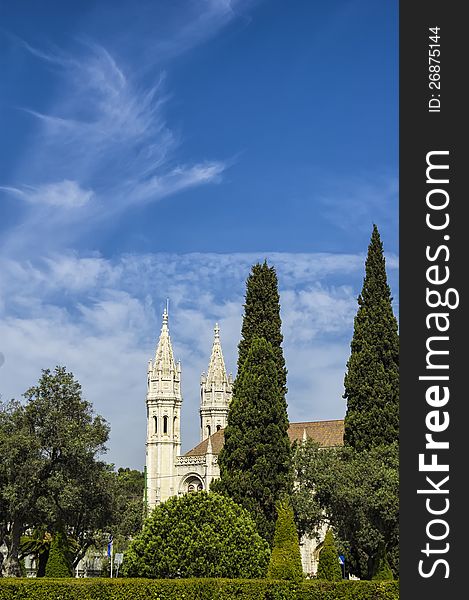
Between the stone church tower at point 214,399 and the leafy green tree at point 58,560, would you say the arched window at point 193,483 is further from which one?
the leafy green tree at point 58,560

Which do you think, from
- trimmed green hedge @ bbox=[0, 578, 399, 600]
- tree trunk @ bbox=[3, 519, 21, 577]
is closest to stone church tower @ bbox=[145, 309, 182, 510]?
tree trunk @ bbox=[3, 519, 21, 577]

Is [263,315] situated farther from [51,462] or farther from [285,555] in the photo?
[285,555]

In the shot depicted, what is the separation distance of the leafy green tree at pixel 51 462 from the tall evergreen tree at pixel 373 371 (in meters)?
11.7

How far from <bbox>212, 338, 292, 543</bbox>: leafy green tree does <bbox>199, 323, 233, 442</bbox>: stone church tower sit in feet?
185

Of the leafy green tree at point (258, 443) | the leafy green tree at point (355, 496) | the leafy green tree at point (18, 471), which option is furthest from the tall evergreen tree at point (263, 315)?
the leafy green tree at point (18, 471)

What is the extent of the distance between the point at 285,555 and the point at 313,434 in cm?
5722

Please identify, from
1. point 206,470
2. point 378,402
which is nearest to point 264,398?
point 378,402

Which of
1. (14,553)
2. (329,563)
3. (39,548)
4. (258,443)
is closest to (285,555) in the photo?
(329,563)

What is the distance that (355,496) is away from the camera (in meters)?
34.4

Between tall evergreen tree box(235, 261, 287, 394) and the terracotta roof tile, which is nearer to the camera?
tall evergreen tree box(235, 261, 287, 394)

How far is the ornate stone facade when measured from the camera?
84.2 metres

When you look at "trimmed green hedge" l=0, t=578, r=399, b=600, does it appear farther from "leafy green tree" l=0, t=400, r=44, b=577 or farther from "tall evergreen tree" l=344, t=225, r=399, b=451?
"tall evergreen tree" l=344, t=225, r=399, b=451

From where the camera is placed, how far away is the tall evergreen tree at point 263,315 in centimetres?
3981

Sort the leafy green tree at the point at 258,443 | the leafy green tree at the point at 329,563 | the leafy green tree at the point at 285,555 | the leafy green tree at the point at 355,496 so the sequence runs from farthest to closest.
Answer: the leafy green tree at the point at 258,443 → the leafy green tree at the point at 355,496 → the leafy green tree at the point at 329,563 → the leafy green tree at the point at 285,555
